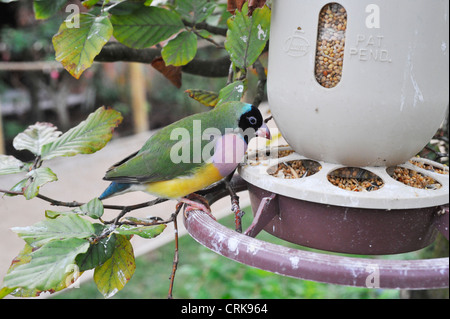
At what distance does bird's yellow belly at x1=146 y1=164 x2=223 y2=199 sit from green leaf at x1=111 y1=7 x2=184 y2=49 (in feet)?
1.58

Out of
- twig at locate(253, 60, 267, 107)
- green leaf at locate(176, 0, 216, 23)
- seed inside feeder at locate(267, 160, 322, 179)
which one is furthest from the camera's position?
twig at locate(253, 60, 267, 107)

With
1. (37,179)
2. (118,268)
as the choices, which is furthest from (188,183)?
(37,179)

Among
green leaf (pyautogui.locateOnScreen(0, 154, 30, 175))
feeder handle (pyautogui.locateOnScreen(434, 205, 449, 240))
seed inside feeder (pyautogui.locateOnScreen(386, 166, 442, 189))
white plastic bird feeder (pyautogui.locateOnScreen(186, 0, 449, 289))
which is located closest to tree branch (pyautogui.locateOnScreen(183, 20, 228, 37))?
white plastic bird feeder (pyautogui.locateOnScreen(186, 0, 449, 289))

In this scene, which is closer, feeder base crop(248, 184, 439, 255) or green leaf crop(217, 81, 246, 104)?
Answer: feeder base crop(248, 184, 439, 255)

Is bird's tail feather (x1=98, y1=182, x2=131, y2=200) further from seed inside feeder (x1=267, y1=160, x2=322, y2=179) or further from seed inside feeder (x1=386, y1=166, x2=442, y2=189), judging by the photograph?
seed inside feeder (x1=386, y1=166, x2=442, y2=189)

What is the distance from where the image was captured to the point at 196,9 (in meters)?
1.73

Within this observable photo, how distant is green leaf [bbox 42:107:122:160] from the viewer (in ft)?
5.00

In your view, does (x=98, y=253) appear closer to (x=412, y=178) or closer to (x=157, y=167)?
(x=157, y=167)

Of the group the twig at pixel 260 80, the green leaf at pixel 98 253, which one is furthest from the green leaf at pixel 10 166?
the twig at pixel 260 80

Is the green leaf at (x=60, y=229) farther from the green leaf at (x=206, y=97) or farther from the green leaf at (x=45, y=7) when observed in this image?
the green leaf at (x=45, y=7)

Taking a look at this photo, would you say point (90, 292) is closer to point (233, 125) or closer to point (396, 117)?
point (233, 125)

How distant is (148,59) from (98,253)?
3.09ft

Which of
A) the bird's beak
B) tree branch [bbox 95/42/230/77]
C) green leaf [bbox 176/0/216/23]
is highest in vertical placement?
green leaf [bbox 176/0/216/23]

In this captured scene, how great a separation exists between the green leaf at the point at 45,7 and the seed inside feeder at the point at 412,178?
127 cm
